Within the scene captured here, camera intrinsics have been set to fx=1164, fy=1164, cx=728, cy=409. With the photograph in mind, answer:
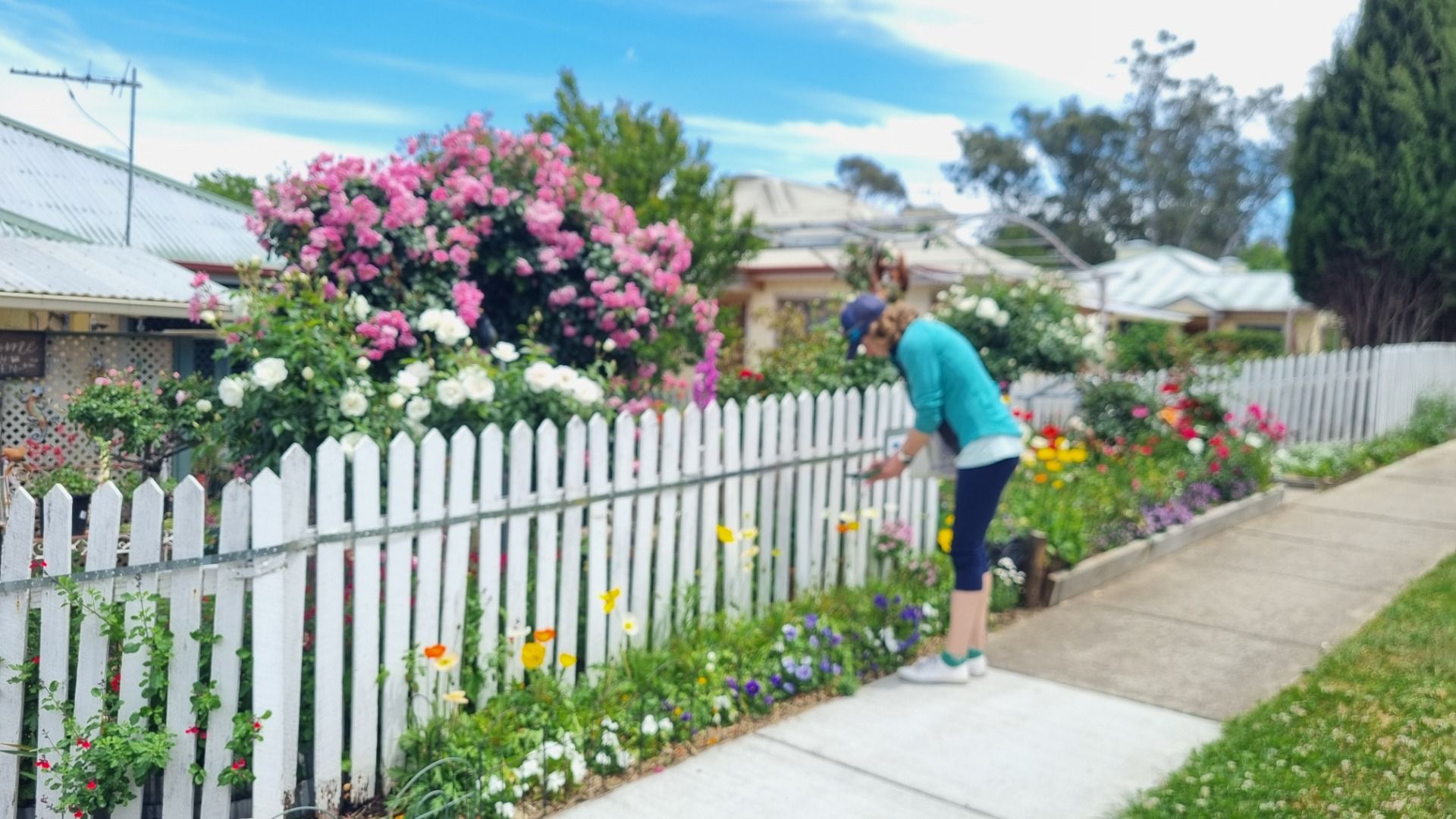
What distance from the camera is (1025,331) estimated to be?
8531 mm

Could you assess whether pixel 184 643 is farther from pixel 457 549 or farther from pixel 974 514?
pixel 974 514

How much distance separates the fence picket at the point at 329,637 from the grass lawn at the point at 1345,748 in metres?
2.50

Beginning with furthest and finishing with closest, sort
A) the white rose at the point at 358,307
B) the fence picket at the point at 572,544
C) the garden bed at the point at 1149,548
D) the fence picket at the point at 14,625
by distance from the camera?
the garden bed at the point at 1149,548 → the white rose at the point at 358,307 → the fence picket at the point at 572,544 → the fence picket at the point at 14,625

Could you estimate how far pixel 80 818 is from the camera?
307cm

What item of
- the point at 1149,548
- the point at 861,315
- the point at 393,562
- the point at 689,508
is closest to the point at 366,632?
the point at 393,562

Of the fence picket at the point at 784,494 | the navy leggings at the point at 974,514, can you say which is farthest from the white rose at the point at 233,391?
the navy leggings at the point at 974,514

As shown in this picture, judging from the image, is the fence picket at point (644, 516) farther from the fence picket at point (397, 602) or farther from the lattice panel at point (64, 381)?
the lattice panel at point (64, 381)

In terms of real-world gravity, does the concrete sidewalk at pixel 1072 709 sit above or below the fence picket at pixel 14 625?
below

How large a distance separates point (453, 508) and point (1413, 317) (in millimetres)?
14296

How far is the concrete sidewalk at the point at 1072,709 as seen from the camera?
12.5 ft

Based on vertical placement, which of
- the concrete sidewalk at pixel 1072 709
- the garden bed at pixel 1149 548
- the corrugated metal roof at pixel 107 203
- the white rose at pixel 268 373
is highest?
the corrugated metal roof at pixel 107 203

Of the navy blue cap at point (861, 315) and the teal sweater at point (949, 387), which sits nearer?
the teal sweater at point (949, 387)

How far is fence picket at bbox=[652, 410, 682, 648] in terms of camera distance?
472 centimetres

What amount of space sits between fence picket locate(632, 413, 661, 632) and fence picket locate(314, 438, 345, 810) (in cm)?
132
